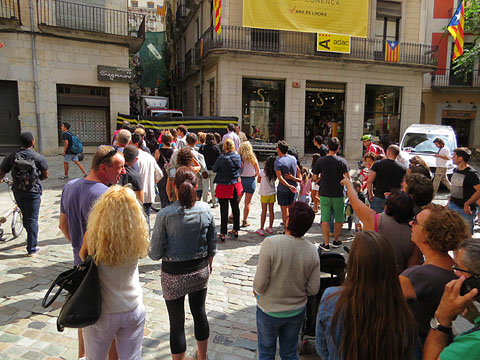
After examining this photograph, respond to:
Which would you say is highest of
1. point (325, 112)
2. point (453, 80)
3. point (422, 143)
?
point (453, 80)

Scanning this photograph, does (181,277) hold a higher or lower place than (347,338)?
lower

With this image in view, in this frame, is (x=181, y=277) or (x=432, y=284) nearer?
(x=432, y=284)

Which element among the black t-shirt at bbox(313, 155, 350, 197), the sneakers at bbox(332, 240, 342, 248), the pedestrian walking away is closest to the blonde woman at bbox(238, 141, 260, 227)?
the pedestrian walking away

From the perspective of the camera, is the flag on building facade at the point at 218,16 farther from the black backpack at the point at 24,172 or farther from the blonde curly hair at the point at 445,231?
the blonde curly hair at the point at 445,231

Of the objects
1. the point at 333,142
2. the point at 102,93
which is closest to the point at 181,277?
the point at 333,142

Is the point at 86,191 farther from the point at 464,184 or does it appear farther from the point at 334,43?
the point at 334,43

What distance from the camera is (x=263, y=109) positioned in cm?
2045

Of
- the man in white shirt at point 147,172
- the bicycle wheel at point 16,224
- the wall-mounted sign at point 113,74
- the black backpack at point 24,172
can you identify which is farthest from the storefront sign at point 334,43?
the black backpack at point 24,172

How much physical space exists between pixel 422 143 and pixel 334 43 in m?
8.65

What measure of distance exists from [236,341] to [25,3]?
18.2 m

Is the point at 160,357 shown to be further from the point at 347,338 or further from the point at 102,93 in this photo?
the point at 102,93

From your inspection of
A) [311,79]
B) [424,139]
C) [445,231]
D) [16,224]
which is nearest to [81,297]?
[445,231]

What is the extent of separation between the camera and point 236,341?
3664mm

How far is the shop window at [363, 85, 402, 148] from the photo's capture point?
21.5m
